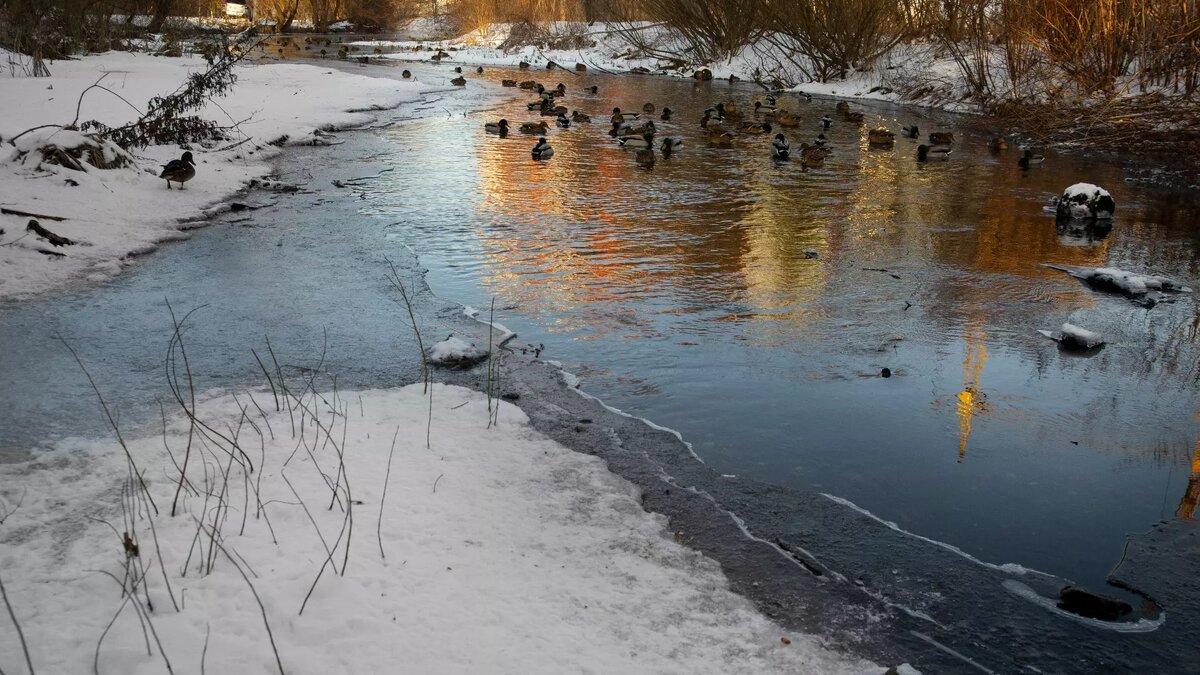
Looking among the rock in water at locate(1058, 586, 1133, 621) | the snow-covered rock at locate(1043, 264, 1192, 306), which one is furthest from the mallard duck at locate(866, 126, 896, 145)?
the rock in water at locate(1058, 586, 1133, 621)

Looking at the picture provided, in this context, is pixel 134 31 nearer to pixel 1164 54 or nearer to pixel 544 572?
pixel 1164 54

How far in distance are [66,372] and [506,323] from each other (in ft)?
8.73

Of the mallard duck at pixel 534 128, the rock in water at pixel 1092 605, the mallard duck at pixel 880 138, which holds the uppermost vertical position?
the mallard duck at pixel 880 138

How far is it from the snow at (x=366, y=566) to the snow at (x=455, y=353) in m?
1.12

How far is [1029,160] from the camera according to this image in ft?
43.0

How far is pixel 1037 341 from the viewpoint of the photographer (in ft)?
19.9

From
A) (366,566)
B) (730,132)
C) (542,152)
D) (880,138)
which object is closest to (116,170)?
(542,152)

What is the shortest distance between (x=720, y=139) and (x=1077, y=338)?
9.46 meters

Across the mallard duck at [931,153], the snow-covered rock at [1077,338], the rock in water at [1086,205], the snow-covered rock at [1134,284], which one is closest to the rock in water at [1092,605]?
the snow-covered rock at [1077,338]

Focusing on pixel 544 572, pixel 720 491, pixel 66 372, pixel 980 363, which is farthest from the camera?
pixel 980 363

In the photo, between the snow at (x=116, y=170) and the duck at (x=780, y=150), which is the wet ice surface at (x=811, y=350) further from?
the duck at (x=780, y=150)

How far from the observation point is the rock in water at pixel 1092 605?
3248 mm

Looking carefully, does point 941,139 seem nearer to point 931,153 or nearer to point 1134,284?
point 931,153

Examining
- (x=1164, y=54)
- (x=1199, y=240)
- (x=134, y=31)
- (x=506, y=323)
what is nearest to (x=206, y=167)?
(x=506, y=323)
